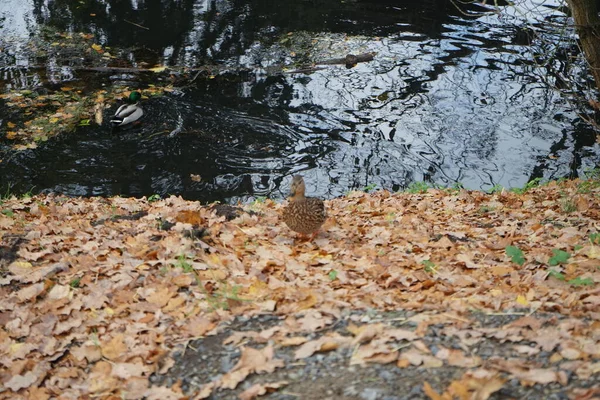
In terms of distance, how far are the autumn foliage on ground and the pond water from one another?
10.8ft

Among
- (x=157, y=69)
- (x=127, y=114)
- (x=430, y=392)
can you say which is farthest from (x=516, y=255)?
(x=157, y=69)

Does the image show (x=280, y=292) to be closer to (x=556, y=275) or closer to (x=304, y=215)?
(x=304, y=215)

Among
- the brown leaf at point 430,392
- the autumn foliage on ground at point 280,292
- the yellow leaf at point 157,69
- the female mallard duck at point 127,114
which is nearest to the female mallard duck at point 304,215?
the autumn foliage on ground at point 280,292

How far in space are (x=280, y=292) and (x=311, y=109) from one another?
8.92 m

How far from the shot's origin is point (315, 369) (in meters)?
3.72

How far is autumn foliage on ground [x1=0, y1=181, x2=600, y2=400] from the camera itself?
378cm

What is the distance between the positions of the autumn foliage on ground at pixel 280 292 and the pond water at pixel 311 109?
129 inches

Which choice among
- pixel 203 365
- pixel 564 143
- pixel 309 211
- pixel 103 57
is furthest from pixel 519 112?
pixel 203 365

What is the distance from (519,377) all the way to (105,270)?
3519 millimetres

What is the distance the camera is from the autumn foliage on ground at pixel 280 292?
3.78 metres

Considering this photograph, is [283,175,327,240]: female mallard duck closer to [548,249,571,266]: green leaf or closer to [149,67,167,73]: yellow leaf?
[548,249,571,266]: green leaf

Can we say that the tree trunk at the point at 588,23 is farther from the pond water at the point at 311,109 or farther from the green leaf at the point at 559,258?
the green leaf at the point at 559,258

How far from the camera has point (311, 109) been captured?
43.7 ft

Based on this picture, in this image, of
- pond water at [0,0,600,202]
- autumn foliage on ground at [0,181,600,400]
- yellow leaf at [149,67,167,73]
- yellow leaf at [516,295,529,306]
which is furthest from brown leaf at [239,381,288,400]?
yellow leaf at [149,67,167,73]
